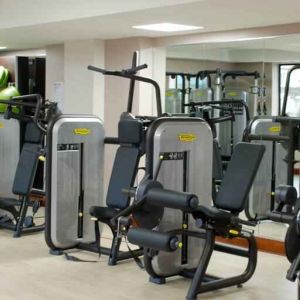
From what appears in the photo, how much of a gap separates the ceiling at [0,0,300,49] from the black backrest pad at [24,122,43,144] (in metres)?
1.09

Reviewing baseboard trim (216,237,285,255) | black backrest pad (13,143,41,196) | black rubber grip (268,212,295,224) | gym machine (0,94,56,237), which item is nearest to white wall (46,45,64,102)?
gym machine (0,94,56,237)

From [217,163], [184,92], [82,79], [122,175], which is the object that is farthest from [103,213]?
[82,79]

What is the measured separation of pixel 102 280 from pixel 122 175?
1010 millimetres

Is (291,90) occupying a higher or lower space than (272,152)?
higher

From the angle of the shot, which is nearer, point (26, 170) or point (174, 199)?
point (174, 199)

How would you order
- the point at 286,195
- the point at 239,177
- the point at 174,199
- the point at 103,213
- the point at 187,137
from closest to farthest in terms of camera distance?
1. the point at 286,195
2. the point at 174,199
3. the point at 239,177
4. the point at 187,137
5. the point at 103,213

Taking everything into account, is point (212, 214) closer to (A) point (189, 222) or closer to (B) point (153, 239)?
(B) point (153, 239)

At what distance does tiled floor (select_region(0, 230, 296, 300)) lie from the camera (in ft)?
16.2

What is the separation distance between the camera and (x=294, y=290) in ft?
16.8

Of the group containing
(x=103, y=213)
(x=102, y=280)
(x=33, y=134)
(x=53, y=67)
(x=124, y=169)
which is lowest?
(x=102, y=280)

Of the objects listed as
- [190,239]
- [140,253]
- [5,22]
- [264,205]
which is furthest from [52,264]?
[5,22]

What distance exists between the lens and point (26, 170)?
23.2 feet

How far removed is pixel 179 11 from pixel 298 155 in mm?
1968

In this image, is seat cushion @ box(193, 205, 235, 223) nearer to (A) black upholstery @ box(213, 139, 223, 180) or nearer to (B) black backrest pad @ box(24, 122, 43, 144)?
(A) black upholstery @ box(213, 139, 223, 180)
